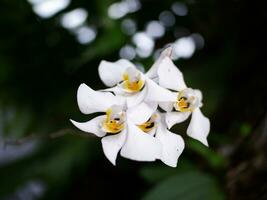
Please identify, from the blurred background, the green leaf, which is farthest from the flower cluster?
the blurred background

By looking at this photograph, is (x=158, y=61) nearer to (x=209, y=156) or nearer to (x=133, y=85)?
(x=133, y=85)

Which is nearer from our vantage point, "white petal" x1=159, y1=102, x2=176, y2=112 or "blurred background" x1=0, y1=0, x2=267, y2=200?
"white petal" x1=159, y1=102, x2=176, y2=112

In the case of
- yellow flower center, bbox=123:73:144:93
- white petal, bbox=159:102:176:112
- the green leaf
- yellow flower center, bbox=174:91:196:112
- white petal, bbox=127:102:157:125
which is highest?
yellow flower center, bbox=123:73:144:93

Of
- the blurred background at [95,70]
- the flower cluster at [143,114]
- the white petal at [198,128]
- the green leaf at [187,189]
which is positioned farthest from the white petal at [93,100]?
the blurred background at [95,70]

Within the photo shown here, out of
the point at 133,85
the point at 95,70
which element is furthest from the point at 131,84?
the point at 95,70

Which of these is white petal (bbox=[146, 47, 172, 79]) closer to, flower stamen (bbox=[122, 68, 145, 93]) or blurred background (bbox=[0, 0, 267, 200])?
flower stamen (bbox=[122, 68, 145, 93])

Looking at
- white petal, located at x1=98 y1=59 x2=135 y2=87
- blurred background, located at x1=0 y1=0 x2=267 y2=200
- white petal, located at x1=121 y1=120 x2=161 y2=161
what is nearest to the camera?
white petal, located at x1=121 y1=120 x2=161 y2=161

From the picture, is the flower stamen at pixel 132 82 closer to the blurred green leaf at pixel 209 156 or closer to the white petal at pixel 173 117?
the white petal at pixel 173 117
